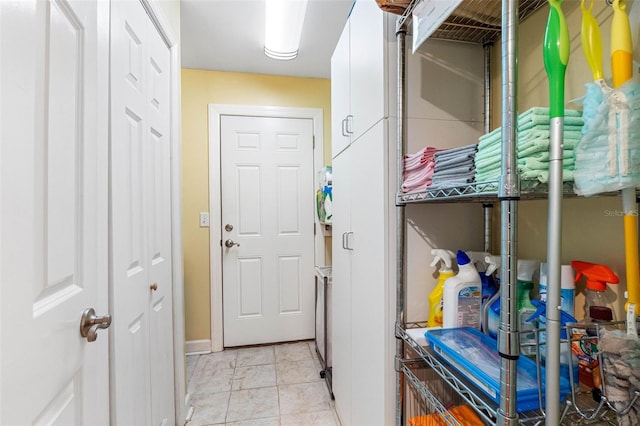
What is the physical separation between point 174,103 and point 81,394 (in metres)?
1.36

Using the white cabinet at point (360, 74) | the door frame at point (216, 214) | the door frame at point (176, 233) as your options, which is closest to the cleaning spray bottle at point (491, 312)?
the white cabinet at point (360, 74)

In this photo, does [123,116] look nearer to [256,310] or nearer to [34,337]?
[34,337]

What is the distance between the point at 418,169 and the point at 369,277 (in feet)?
1.55

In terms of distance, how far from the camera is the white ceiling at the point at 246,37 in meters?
1.81

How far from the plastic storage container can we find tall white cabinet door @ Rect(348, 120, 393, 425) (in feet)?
0.83

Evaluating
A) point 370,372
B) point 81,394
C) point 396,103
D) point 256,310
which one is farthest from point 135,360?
point 256,310

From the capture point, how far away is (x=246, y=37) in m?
2.10

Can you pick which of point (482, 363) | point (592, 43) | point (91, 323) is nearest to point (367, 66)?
point (592, 43)

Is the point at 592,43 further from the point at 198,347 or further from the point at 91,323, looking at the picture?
the point at 198,347

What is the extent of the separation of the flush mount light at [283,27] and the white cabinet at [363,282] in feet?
2.83

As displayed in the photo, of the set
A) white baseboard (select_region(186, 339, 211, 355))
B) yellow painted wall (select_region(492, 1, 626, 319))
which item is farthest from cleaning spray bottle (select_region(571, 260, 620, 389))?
white baseboard (select_region(186, 339, 211, 355))

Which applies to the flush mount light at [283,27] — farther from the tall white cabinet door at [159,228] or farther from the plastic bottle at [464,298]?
the plastic bottle at [464,298]

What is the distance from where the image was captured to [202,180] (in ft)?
8.40

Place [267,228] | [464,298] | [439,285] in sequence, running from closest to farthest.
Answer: [464,298] < [439,285] < [267,228]
